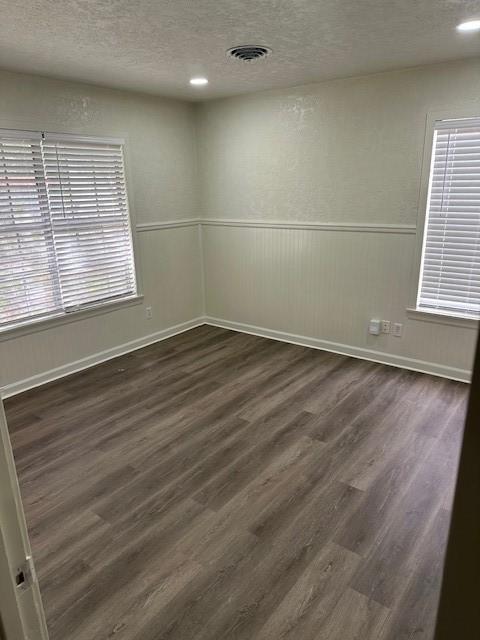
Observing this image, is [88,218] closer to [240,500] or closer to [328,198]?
[328,198]

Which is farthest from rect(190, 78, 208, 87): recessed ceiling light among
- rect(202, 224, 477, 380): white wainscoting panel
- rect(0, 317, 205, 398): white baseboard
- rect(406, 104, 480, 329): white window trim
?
rect(0, 317, 205, 398): white baseboard

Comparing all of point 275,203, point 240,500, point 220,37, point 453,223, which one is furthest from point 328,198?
point 240,500

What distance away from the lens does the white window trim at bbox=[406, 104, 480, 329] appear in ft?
10.4

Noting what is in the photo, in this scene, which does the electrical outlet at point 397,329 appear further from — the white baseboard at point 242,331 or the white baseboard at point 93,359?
the white baseboard at point 93,359

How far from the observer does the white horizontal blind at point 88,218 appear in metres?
3.57

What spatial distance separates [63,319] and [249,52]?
2.58 meters

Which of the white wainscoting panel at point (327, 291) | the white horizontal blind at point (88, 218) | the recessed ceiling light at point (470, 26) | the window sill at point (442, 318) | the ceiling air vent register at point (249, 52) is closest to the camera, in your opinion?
the recessed ceiling light at point (470, 26)

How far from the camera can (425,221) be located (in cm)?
349

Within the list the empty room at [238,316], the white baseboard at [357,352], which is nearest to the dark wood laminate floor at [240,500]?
the empty room at [238,316]

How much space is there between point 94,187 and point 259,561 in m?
3.28

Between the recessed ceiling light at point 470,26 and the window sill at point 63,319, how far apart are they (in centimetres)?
334

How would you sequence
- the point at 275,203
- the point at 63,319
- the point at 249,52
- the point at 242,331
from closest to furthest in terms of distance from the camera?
the point at 249,52, the point at 63,319, the point at 275,203, the point at 242,331

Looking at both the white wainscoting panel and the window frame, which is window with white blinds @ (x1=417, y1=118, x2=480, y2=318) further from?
the window frame

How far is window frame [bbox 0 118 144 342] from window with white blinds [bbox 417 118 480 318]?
105 inches
